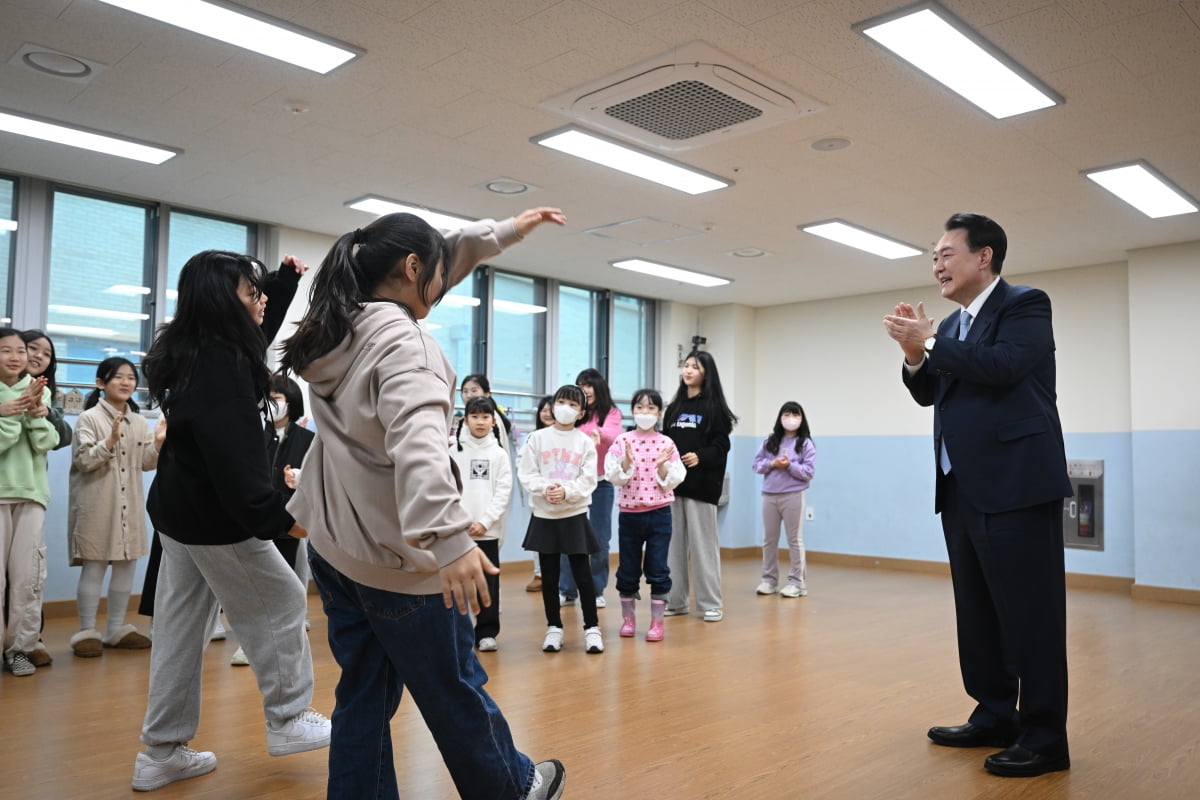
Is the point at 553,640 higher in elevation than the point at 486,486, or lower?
lower

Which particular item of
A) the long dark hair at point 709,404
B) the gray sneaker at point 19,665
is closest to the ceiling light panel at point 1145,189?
the long dark hair at point 709,404

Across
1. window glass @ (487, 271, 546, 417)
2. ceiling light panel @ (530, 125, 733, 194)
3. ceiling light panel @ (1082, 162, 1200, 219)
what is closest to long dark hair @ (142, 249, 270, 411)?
ceiling light panel @ (530, 125, 733, 194)

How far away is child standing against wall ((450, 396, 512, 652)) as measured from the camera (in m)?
4.41

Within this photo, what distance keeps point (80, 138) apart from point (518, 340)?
4.30 m

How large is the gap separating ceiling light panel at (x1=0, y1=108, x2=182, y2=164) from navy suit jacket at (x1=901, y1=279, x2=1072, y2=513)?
458 centimetres

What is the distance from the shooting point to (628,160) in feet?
17.4

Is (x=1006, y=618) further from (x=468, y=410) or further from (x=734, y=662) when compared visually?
(x=468, y=410)

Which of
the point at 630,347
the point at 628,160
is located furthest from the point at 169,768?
the point at 630,347

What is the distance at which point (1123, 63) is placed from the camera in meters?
3.93

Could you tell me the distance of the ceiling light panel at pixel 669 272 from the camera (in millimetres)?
8109

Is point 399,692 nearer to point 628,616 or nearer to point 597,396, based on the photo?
point 628,616

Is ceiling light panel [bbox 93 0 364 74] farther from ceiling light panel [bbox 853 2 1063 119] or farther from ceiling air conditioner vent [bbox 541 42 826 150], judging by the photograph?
ceiling light panel [bbox 853 2 1063 119]

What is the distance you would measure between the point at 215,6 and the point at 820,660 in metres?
3.90

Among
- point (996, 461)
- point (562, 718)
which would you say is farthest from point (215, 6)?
point (996, 461)
